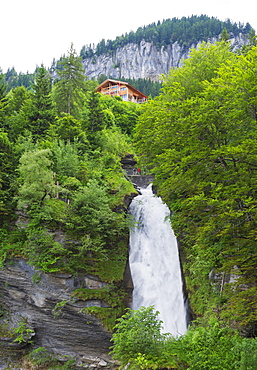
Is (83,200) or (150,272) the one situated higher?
(83,200)

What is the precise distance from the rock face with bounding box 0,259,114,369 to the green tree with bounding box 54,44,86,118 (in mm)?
19455

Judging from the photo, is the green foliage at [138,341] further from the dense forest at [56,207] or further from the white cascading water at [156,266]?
the white cascading water at [156,266]

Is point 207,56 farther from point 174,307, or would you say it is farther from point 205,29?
point 205,29

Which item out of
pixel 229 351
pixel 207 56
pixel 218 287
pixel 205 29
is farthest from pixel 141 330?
pixel 205 29

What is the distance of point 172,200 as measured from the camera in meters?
16.9

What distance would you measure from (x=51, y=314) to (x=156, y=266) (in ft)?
22.7

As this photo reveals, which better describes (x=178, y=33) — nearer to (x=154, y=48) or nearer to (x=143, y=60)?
(x=154, y=48)

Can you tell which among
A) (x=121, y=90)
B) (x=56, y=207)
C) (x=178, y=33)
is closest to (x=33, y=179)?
(x=56, y=207)

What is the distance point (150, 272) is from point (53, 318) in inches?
251

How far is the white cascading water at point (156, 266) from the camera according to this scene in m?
15.3

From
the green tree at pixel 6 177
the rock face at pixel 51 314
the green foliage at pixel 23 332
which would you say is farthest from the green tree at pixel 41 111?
the green foliage at pixel 23 332

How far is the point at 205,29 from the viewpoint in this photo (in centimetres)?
13650

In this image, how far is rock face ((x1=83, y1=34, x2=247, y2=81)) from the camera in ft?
440

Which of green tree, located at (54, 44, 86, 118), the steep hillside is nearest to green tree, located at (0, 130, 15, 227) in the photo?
green tree, located at (54, 44, 86, 118)
